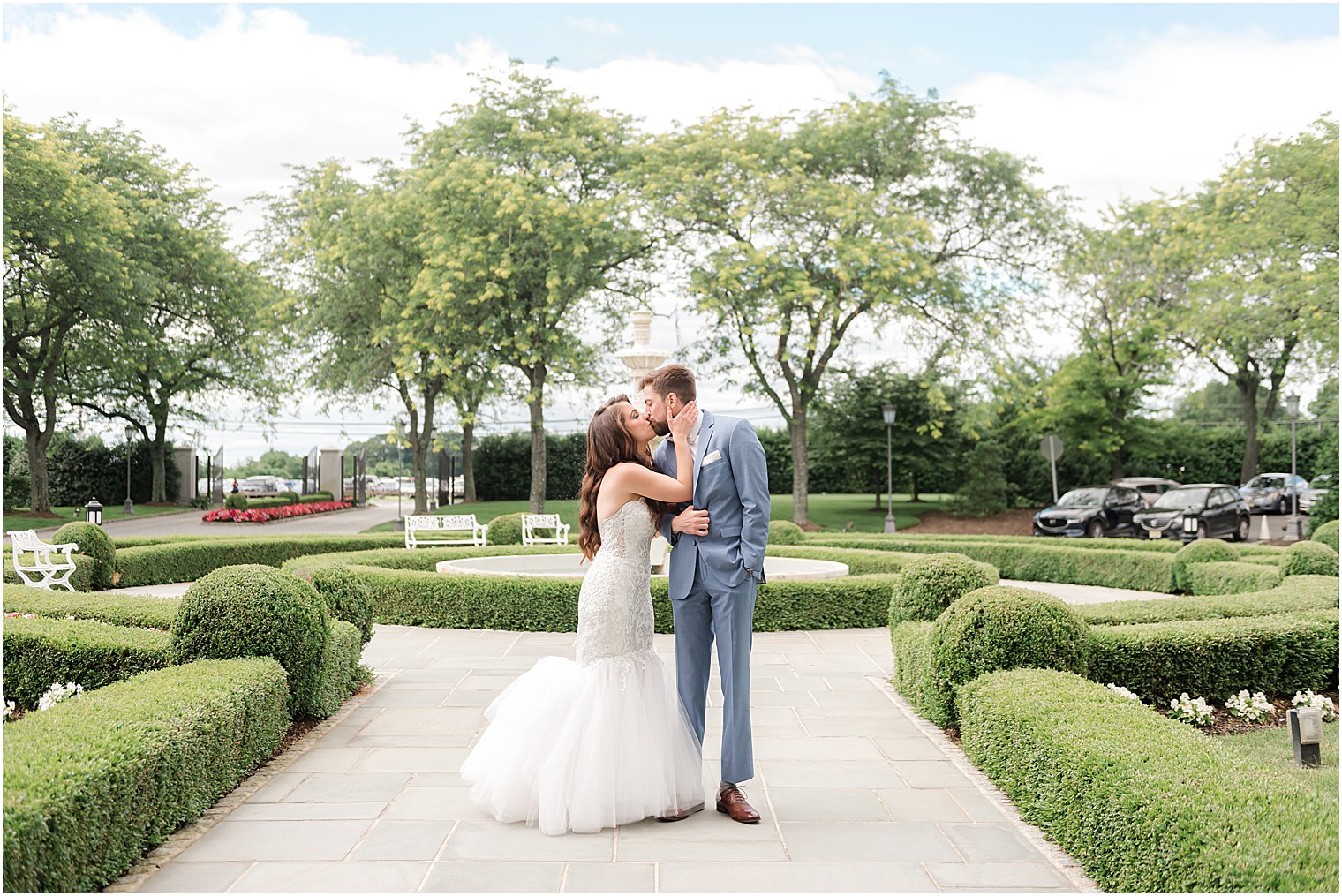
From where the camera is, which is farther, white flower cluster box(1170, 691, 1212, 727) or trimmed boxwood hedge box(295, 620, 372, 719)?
white flower cluster box(1170, 691, 1212, 727)

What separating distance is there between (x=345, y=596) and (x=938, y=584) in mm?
4383

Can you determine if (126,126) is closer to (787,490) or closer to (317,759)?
(787,490)

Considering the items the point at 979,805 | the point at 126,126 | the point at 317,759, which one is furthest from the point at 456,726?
the point at 126,126

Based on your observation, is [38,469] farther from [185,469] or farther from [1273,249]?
[1273,249]

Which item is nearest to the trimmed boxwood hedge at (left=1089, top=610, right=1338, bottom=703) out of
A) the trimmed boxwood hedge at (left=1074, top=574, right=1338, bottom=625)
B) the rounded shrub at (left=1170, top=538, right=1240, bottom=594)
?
the trimmed boxwood hedge at (left=1074, top=574, right=1338, bottom=625)

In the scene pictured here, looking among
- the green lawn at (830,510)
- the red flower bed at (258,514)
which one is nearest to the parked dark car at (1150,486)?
the green lawn at (830,510)

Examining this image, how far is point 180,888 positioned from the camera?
3854 mm

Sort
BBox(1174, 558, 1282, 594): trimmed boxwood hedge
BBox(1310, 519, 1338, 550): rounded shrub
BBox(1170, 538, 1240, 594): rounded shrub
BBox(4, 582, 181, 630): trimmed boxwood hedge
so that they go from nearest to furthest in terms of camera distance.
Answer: BBox(4, 582, 181, 630): trimmed boxwood hedge → BBox(1174, 558, 1282, 594): trimmed boxwood hedge → BBox(1170, 538, 1240, 594): rounded shrub → BBox(1310, 519, 1338, 550): rounded shrub

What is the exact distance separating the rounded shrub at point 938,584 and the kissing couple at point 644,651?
3.13m

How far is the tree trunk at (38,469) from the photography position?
101 ft

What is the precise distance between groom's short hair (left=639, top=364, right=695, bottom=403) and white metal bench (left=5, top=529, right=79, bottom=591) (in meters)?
10.5

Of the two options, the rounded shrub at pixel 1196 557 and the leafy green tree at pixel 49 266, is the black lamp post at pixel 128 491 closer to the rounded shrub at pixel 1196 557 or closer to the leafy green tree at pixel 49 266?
the leafy green tree at pixel 49 266

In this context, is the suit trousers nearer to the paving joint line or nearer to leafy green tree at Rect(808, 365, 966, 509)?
the paving joint line

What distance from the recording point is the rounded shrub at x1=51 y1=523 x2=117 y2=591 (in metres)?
14.0
